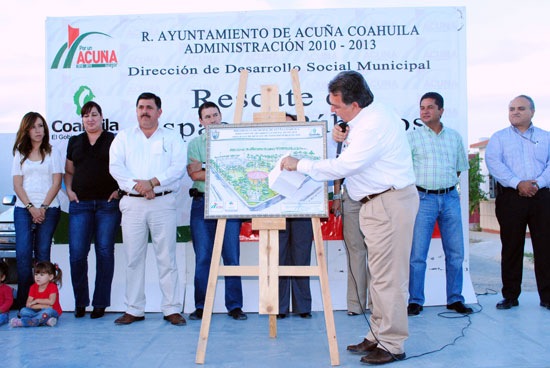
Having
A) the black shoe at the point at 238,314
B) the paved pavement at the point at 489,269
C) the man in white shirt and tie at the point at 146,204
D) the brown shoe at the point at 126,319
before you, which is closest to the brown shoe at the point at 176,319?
the man in white shirt and tie at the point at 146,204

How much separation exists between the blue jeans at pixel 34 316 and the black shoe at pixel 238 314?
1.42 m

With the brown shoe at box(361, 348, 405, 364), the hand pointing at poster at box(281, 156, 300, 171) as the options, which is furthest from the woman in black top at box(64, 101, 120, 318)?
the brown shoe at box(361, 348, 405, 364)

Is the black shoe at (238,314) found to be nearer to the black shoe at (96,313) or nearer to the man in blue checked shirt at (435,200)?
the black shoe at (96,313)

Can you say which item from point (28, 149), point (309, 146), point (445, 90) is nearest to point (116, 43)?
point (28, 149)

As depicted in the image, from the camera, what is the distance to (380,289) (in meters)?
2.98

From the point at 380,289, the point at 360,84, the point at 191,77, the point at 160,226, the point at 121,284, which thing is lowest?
the point at 121,284

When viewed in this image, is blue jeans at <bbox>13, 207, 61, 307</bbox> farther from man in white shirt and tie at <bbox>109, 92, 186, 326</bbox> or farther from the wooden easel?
the wooden easel

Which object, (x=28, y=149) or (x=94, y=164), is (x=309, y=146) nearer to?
(x=94, y=164)

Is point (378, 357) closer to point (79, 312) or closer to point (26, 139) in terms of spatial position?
point (79, 312)

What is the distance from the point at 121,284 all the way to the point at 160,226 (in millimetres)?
974

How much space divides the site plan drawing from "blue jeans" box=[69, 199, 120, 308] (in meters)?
1.40

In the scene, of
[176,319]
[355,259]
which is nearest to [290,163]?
[355,259]

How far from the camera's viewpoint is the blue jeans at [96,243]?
A: 14.0 ft

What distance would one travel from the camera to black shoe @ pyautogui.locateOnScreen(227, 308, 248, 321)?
4.20 metres
